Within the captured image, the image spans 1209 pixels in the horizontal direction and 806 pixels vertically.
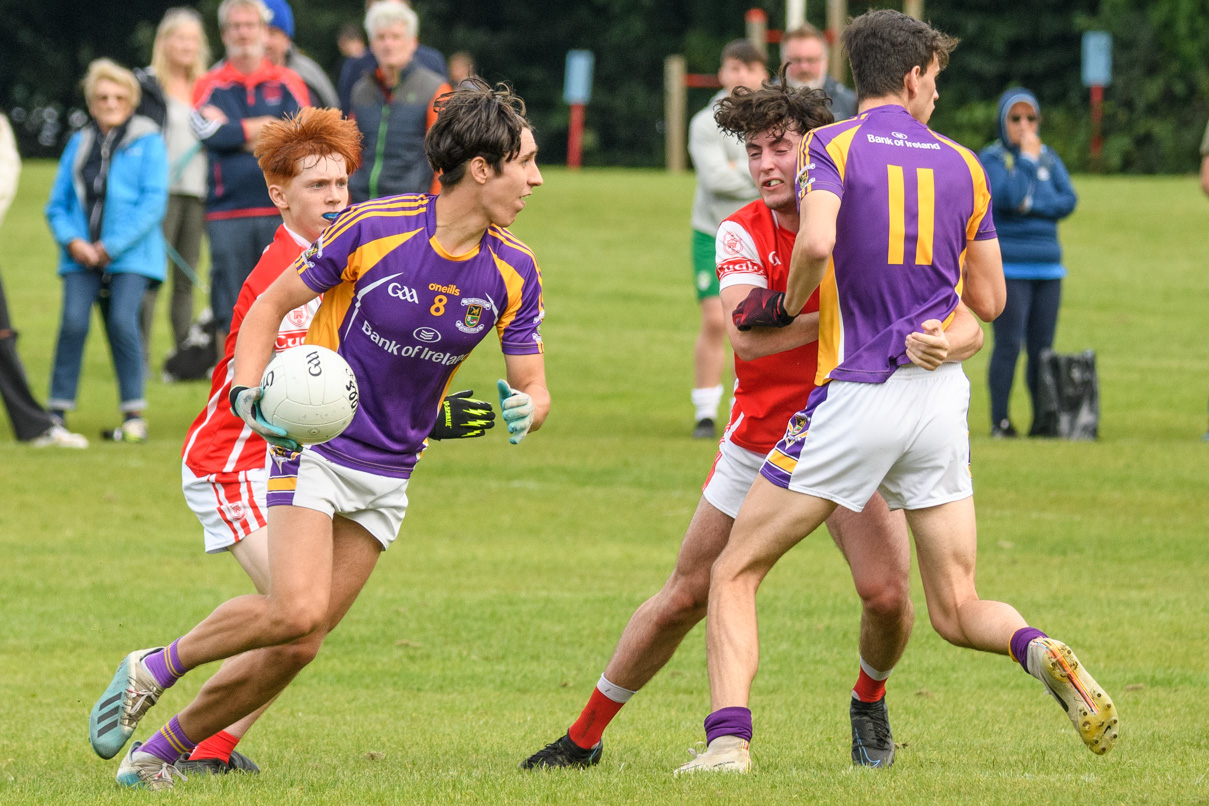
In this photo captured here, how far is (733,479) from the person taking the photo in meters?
5.43

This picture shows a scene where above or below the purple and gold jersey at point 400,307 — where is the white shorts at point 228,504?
below

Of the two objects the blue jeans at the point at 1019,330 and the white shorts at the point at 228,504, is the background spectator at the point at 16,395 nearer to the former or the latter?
the white shorts at the point at 228,504

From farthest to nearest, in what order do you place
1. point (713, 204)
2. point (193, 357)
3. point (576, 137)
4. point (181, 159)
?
point (576, 137) < point (193, 357) < point (181, 159) < point (713, 204)

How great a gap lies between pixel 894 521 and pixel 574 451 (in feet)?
23.2

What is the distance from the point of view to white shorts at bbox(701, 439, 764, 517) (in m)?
5.40

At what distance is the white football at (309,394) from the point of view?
15.7 feet

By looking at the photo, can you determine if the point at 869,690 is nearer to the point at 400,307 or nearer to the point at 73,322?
the point at 400,307

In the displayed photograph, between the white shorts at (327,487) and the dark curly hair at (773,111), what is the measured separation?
5.26 feet

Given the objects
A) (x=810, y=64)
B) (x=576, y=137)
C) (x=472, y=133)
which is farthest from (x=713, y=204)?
(x=576, y=137)

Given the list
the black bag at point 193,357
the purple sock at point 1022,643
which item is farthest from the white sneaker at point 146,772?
the black bag at point 193,357

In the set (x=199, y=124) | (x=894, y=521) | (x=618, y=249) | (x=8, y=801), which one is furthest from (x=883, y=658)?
(x=618, y=249)

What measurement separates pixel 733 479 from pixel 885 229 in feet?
3.43

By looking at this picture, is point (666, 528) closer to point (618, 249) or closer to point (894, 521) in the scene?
point (894, 521)

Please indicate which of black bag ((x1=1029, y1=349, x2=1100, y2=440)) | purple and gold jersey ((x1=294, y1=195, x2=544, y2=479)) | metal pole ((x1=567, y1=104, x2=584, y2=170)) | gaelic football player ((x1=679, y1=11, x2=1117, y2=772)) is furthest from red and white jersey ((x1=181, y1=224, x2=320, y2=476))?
metal pole ((x1=567, y1=104, x2=584, y2=170))
